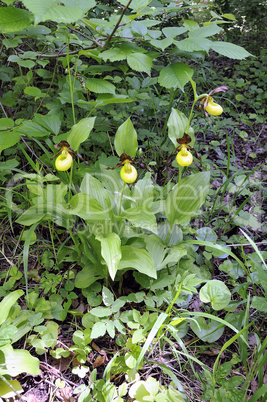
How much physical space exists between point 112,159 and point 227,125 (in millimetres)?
1876

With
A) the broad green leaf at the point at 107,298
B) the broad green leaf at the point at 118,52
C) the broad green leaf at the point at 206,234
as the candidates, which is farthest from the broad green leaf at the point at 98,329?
the broad green leaf at the point at 118,52

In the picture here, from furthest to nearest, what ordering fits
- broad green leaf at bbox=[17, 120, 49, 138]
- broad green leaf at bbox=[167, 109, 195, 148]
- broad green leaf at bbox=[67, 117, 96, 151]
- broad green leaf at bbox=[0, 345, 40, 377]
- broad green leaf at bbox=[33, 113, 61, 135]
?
1. broad green leaf at bbox=[33, 113, 61, 135]
2. broad green leaf at bbox=[17, 120, 49, 138]
3. broad green leaf at bbox=[167, 109, 195, 148]
4. broad green leaf at bbox=[67, 117, 96, 151]
5. broad green leaf at bbox=[0, 345, 40, 377]

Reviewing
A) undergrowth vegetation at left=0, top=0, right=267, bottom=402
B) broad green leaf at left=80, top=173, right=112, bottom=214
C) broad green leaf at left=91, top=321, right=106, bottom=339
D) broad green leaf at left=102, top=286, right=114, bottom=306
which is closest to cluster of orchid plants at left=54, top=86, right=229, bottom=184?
undergrowth vegetation at left=0, top=0, right=267, bottom=402

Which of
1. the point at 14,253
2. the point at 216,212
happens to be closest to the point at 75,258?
the point at 14,253

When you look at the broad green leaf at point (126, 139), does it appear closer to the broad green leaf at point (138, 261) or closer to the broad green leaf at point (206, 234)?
the broad green leaf at point (138, 261)

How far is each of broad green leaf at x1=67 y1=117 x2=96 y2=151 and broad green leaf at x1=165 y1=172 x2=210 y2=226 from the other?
620 mm

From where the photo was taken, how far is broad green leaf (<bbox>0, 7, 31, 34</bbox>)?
3.73ft

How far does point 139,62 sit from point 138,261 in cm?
114

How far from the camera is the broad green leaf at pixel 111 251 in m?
1.25

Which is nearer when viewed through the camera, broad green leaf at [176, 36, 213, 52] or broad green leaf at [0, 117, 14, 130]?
broad green leaf at [176, 36, 213, 52]

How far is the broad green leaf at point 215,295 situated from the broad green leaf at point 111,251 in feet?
1.62

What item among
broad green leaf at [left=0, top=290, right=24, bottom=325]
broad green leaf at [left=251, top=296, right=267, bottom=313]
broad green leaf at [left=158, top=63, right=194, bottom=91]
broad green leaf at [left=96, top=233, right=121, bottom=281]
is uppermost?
broad green leaf at [left=158, top=63, right=194, bottom=91]

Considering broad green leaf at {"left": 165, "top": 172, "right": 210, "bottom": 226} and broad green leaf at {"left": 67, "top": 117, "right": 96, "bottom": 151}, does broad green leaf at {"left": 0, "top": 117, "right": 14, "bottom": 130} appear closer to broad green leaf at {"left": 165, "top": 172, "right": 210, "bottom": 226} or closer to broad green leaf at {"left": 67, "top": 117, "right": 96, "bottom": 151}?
broad green leaf at {"left": 67, "top": 117, "right": 96, "bottom": 151}

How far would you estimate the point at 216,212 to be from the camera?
2025 millimetres
